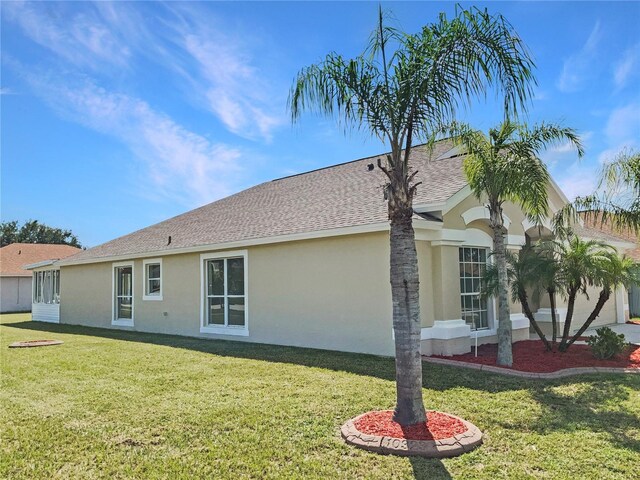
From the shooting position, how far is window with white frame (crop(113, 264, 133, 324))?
18.8 meters

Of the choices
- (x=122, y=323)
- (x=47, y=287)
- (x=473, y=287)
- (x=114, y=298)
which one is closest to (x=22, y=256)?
(x=47, y=287)

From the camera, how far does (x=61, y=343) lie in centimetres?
1432

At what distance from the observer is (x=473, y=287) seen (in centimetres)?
1202

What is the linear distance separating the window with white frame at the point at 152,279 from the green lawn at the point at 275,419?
680 cm

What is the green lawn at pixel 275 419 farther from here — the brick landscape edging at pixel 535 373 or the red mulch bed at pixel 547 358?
the red mulch bed at pixel 547 358

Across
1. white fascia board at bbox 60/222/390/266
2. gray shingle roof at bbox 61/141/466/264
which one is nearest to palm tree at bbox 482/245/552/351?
gray shingle roof at bbox 61/141/466/264

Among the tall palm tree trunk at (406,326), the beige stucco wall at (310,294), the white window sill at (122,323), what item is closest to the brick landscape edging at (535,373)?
the beige stucco wall at (310,294)

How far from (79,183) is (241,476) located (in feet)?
66.1

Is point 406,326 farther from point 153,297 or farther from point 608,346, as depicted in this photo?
point 153,297

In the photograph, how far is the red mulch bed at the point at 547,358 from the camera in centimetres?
948

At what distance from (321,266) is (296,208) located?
3505mm

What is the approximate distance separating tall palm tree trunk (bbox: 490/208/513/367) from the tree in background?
2767 inches

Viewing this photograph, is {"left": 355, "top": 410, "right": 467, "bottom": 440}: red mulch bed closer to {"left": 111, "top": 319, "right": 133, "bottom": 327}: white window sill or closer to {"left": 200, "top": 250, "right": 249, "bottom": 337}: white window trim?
{"left": 200, "top": 250, "right": 249, "bottom": 337}: white window trim

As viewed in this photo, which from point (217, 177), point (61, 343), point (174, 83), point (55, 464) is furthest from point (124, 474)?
point (217, 177)
